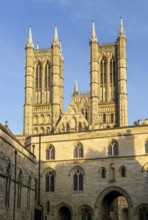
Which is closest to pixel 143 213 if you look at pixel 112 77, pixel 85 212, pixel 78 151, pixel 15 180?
pixel 85 212

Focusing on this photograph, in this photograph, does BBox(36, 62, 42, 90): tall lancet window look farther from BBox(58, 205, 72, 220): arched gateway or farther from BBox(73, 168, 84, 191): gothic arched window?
BBox(73, 168, 84, 191): gothic arched window

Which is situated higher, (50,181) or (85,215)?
(50,181)

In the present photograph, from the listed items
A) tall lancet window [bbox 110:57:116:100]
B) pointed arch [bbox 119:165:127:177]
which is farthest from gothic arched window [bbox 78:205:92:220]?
tall lancet window [bbox 110:57:116:100]

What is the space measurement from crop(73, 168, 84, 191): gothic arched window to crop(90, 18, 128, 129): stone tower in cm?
4107

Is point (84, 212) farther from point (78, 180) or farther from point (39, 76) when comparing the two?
point (39, 76)

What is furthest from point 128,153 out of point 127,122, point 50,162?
point 127,122

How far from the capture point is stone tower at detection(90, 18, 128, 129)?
85.0 m

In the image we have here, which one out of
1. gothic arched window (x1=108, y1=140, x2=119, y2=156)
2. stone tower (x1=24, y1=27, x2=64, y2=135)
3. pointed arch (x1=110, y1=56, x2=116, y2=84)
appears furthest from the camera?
pointed arch (x1=110, y1=56, x2=116, y2=84)

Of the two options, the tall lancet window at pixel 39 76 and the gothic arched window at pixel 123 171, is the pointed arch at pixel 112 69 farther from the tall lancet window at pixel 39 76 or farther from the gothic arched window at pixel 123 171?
the gothic arched window at pixel 123 171

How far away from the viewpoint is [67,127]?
77.4m

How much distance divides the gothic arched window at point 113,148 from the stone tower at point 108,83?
40.9 m

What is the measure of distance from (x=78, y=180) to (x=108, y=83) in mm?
49392

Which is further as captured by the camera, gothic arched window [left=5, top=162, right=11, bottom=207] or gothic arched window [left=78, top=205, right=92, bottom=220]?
gothic arched window [left=78, top=205, right=92, bottom=220]

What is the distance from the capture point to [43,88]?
9156 centimetres
